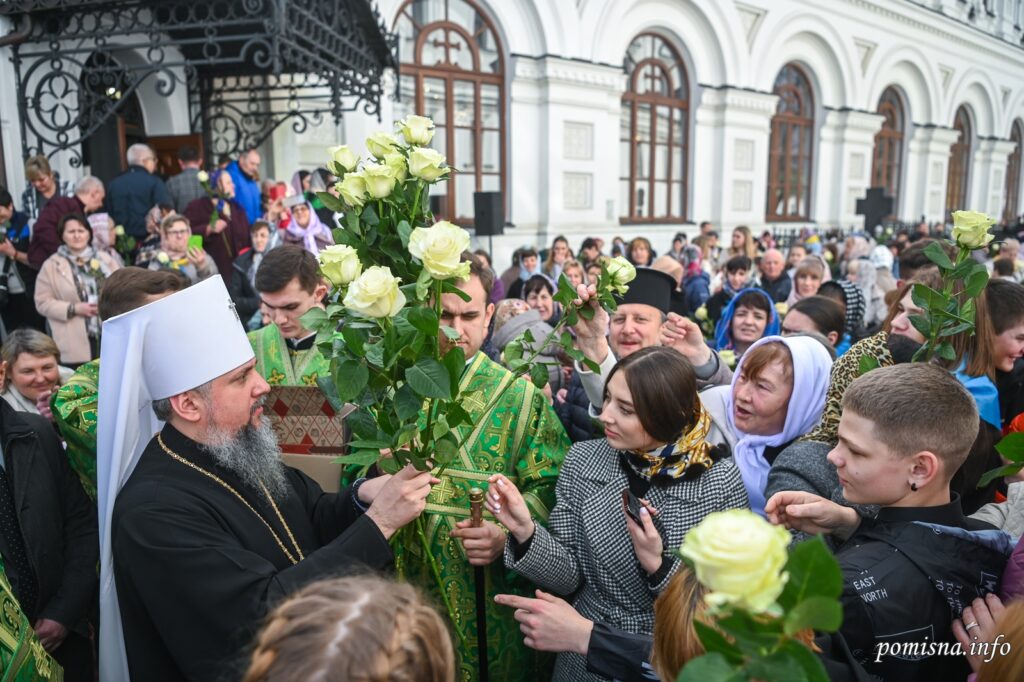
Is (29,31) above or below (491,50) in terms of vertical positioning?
below

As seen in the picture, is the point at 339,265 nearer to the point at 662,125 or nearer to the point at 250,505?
the point at 250,505

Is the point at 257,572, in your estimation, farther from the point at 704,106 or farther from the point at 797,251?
the point at 704,106

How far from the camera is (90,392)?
2.50 metres

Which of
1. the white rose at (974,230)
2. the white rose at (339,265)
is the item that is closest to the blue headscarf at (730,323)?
the white rose at (974,230)

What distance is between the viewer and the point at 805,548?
768mm

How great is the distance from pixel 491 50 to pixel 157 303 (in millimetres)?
10367

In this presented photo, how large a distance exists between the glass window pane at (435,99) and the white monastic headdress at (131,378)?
9.45m

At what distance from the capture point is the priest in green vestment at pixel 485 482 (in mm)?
2137

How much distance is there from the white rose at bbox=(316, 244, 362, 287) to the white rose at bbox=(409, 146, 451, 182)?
251 millimetres

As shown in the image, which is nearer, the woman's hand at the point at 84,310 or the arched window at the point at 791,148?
the woman's hand at the point at 84,310

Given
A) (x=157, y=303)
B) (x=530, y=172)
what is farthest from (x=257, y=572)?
(x=530, y=172)

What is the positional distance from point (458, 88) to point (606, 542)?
10.2 m

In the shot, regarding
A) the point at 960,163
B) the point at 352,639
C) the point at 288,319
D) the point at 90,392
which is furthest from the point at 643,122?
the point at 960,163

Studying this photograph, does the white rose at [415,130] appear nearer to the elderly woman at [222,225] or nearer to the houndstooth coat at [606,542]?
the houndstooth coat at [606,542]
